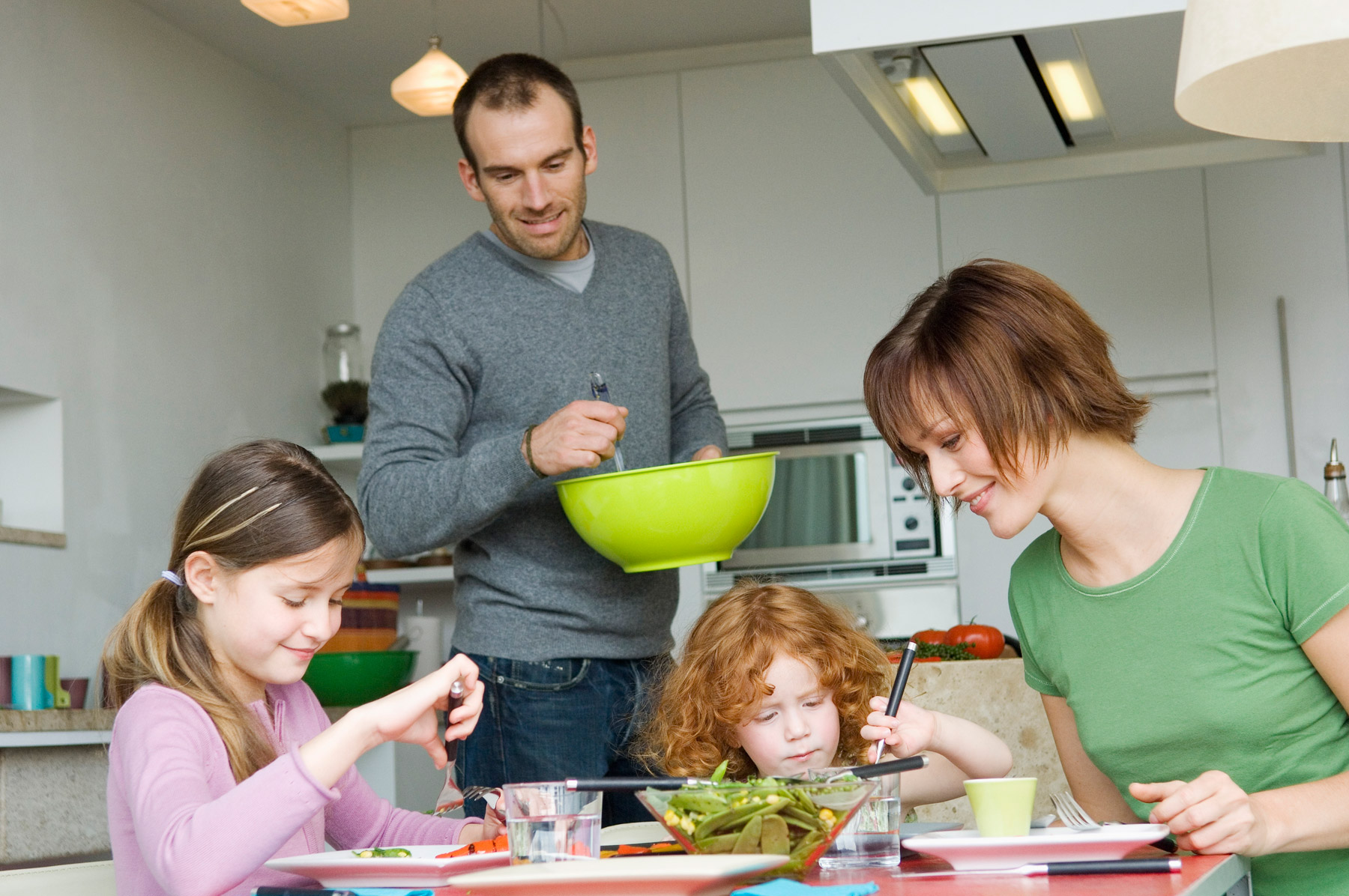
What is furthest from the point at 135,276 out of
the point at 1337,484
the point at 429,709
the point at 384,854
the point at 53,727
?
the point at 1337,484

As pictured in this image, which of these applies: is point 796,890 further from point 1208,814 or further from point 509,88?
point 509,88

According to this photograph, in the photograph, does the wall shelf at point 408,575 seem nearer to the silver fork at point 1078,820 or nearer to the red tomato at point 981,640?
the red tomato at point 981,640

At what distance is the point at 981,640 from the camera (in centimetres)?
243

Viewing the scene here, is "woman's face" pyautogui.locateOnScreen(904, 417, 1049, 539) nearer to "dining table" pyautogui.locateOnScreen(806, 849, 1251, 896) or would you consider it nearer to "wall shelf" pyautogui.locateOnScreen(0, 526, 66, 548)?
"dining table" pyautogui.locateOnScreen(806, 849, 1251, 896)

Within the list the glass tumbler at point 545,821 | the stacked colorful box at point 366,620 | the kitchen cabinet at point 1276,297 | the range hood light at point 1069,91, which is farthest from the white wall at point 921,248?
the glass tumbler at point 545,821

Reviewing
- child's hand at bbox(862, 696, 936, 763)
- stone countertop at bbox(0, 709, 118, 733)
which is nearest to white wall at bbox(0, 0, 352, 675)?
stone countertop at bbox(0, 709, 118, 733)

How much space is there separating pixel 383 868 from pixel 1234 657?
0.77 meters

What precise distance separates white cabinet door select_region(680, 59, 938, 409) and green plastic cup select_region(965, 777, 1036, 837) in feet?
9.45

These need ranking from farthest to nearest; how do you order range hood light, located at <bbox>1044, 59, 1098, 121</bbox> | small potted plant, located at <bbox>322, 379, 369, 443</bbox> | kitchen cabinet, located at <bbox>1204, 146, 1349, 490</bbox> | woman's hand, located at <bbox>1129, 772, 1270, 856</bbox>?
small potted plant, located at <bbox>322, 379, 369, 443</bbox> → kitchen cabinet, located at <bbox>1204, 146, 1349, 490</bbox> → range hood light, located at <bbox>1044, 59, 1098, 121</bbox> → woman's hand, located at <bbox>1129, 772, 1270, 856</bbox>

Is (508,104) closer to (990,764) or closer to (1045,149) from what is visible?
(990,764)

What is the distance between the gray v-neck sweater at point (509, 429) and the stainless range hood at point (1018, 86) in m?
0.57

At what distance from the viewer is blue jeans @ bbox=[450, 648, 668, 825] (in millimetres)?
1706

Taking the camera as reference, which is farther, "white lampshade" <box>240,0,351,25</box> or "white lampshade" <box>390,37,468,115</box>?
"white lampshade" <box>390,37,468,115</box>

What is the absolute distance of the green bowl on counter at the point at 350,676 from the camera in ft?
11.4
